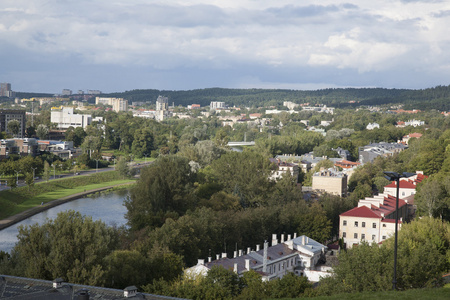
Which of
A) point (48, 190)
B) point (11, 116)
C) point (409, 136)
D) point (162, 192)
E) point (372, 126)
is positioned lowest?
point (48, 190)

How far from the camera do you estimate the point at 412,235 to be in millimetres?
22703

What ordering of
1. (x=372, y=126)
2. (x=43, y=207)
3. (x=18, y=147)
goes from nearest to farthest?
(x=43, y=207)
(x=18, y=147)
(x=372, y=126)

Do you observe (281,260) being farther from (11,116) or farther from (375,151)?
(11,116)

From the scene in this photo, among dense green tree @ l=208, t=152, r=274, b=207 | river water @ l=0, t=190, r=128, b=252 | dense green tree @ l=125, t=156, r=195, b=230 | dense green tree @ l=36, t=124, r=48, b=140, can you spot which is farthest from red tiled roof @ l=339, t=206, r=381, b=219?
dense green tree @ l=36, t=124, r=48, b=140

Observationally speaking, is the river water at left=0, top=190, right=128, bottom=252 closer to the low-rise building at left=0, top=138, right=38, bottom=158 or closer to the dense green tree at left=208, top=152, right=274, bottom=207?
the dense green tree at left=208, top=152, right=274, bottom=207

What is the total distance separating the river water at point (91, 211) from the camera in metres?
32.1

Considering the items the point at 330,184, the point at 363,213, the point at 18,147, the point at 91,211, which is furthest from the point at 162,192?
the point at 18,147

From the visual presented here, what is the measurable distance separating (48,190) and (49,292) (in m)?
35.2

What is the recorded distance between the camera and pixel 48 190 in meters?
45.9

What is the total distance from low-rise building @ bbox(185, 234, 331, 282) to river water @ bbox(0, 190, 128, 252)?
9322 millimetres

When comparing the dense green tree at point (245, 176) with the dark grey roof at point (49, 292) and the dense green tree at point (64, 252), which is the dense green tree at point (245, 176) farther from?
the dark grey roof at point (49, 292)

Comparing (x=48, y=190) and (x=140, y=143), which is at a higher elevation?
(x=140, y=143)

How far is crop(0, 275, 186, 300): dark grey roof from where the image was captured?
1177 centimetres

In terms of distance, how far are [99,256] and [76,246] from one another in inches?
27.4
